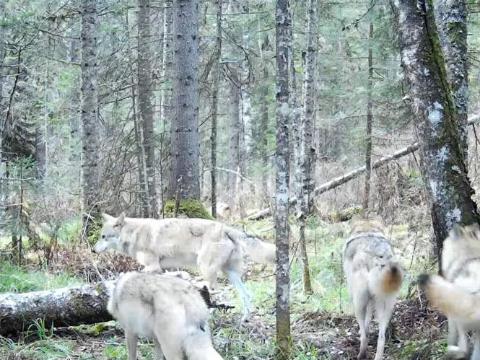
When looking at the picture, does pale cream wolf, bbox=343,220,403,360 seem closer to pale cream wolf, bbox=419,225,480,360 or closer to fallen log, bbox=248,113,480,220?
pale cream wolf, bbox=419,225,480,360

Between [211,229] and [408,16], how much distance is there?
457 centimetres

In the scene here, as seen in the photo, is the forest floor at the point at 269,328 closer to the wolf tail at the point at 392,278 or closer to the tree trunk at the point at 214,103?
the wolf tail at the point at 392,278

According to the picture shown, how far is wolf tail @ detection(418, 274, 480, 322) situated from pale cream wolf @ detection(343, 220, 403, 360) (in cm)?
154

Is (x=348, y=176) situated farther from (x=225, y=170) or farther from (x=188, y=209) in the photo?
(x=188, y=209)

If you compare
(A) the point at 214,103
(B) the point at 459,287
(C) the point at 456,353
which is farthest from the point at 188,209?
(B) the point at 459,287

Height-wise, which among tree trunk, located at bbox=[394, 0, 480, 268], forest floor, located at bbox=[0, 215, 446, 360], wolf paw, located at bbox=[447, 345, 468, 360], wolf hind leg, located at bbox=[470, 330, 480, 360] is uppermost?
tree trunk, located at bbox=[394, 0, 480, 268]

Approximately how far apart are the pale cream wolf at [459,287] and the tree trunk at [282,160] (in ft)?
4.90

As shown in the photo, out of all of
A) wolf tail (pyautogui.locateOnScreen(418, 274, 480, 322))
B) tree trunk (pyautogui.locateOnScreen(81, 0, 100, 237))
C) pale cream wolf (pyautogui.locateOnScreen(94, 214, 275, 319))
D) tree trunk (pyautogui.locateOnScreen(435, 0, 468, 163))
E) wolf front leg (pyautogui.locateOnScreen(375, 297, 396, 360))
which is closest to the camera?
wolf tail (pyautogui.locateOnScreen(418, 274, 480, 322))

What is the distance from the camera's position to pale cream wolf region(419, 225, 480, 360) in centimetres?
442

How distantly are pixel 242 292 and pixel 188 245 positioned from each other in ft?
4.88

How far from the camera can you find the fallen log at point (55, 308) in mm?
6781

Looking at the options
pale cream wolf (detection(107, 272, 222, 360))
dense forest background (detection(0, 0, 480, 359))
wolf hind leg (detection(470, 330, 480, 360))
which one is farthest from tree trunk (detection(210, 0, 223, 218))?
wolf hind leg (detection(470, 330, 480, 360))

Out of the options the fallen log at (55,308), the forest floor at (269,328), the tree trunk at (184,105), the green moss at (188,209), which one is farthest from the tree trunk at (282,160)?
the tree trunk at (184,105)

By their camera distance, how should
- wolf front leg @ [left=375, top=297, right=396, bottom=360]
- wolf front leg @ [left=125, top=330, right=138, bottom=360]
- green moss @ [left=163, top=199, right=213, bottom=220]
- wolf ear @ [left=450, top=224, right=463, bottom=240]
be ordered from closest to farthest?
wolf ear @ [left=450, top=224, right=463, bottom=240] < wolf front leg @ [left=125, top=330, right=138, bottom=360] < wolf front leg @ [left=375, top=297, right=396, bottom=360] < green moss @ [left=163, top=199, right=213, bottom=220]
